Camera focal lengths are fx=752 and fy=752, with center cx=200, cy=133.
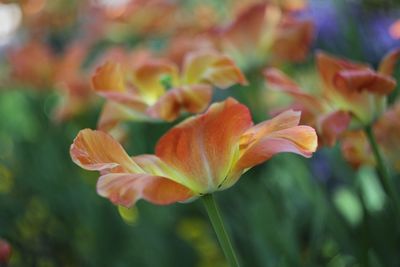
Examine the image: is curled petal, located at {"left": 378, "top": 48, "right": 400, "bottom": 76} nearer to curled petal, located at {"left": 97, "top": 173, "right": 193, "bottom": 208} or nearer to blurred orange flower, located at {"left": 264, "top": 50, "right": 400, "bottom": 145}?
blurred orange flower, located at {"left": 264, "top": 50, "right": 400, "bottom": 145}

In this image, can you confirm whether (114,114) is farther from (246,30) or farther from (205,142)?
(246,30)

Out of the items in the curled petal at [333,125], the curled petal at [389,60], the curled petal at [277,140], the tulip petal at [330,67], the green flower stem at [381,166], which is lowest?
the green flower stem at [381,166]

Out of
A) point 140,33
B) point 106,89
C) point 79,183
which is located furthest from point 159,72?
point 140,33

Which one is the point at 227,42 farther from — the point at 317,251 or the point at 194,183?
the point at 194,183

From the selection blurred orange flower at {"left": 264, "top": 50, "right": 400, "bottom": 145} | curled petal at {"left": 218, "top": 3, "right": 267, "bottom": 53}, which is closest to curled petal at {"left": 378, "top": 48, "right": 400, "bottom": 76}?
blurred orange flower at {"left": 264, "top": 50, "right": 400, "bottom": 145}

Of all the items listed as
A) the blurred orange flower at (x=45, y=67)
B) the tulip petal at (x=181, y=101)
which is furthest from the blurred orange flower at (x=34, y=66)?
the tulip petal at (x=181, y=101)

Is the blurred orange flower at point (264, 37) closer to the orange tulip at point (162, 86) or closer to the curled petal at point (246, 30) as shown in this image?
the curled petal at point (246, 30)
